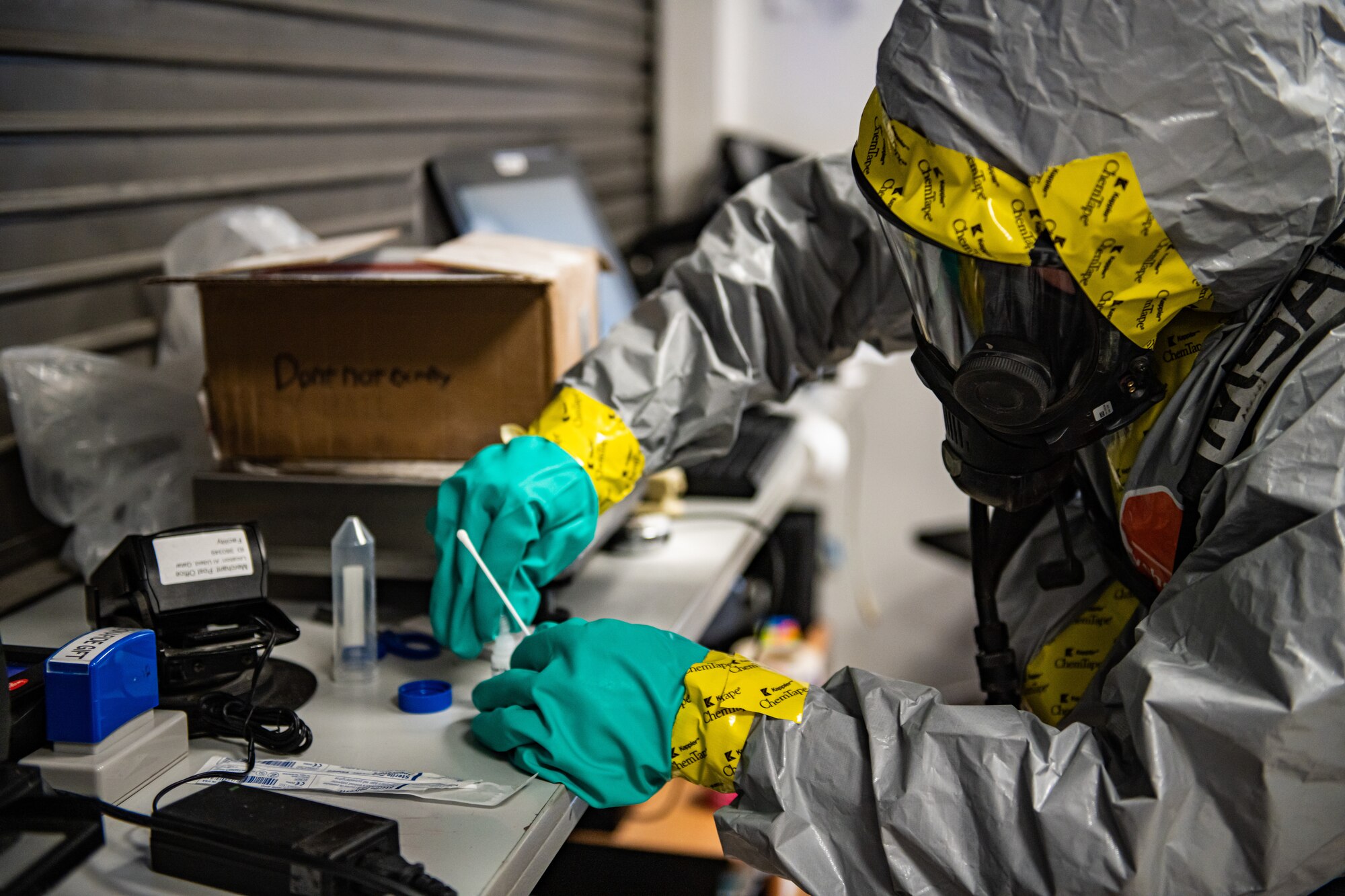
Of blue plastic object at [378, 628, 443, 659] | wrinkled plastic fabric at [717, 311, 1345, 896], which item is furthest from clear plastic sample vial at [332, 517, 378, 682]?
wrinkled plastic fabric at [717, 311, 1345, 896]

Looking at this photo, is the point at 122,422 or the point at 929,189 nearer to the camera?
the point at 929,189

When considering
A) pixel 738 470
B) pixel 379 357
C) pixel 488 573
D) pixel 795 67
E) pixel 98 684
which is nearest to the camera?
pixel 98 684

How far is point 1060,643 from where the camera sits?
45.6 inches

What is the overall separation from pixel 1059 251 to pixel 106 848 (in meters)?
0.79

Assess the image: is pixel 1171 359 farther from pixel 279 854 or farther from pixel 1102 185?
pixel 279 854

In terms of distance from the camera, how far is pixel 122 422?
1338 mm

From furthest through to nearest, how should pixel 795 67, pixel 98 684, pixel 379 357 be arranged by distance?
pixel 795 67
pixel 379 357
pixel 98 684

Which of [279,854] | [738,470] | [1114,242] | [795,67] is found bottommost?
[738,470]

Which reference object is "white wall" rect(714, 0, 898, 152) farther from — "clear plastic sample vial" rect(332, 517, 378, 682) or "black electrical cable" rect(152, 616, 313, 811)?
"black electrical cable" rect(152, 616, 313, 811)

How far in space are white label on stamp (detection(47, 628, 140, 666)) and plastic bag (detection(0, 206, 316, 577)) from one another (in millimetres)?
440

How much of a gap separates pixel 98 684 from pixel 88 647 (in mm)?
46

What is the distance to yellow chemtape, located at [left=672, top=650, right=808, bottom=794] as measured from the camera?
88 centimetres

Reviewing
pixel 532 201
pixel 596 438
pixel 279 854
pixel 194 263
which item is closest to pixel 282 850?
pixel 279 854

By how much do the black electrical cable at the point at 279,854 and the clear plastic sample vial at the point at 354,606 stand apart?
0.33m
